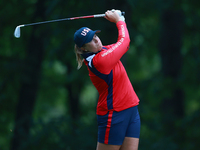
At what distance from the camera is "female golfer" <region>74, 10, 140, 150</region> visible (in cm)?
317

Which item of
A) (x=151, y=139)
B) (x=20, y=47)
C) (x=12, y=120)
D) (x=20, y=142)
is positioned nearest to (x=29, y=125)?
(x=20, y=142)

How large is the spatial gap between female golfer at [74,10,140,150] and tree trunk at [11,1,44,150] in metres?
4.50

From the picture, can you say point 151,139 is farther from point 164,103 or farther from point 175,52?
point 175,52

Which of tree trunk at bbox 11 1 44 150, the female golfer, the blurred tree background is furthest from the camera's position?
tree trunk at bbox 11 1 44 150

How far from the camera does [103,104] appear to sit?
3363 mm

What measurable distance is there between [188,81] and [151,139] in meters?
2.13

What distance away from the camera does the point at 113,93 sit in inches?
130

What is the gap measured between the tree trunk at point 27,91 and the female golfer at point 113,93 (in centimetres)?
450

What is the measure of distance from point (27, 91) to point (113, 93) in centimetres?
506

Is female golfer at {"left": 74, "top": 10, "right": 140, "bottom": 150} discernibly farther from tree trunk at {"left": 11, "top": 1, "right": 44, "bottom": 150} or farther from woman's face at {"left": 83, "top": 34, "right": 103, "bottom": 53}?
tree trunk at {"left": 11, "top": 1, "right": 44, "bottom": 150}

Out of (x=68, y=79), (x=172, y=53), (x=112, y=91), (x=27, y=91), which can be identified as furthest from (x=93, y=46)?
(x=172, y=53)

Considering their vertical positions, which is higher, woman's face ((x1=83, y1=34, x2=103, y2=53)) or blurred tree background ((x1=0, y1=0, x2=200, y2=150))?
woman's face ((x1=83, y1=34, x2=103, y2=53))

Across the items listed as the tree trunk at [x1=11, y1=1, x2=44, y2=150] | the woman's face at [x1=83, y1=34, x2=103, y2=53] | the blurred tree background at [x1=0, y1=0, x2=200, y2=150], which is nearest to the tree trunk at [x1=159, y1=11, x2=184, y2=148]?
the blurred tree background at [x1=0, y1=0, x2=200, y2=150]

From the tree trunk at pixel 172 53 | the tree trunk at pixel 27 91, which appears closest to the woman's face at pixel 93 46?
the tree trunk at pixel 27 91
